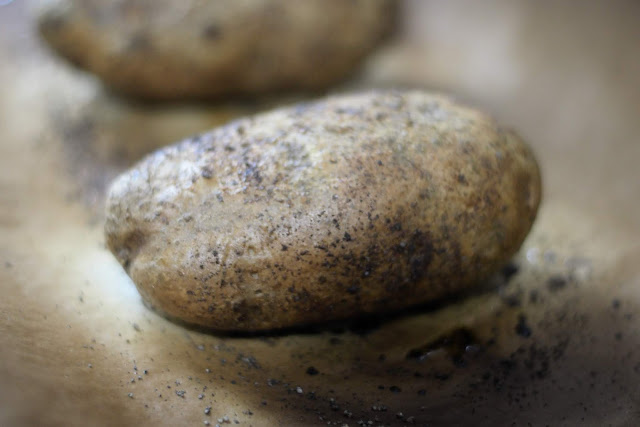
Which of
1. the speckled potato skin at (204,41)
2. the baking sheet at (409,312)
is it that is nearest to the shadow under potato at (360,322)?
the baking sheet at (409,312)

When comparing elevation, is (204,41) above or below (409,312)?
above

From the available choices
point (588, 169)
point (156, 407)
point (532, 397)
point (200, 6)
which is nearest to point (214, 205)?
point (156, 407)

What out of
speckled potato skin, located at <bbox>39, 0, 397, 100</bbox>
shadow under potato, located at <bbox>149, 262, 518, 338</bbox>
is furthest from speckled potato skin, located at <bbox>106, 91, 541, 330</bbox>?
speckled potato skin, located at <bbox>39, 0, 397, 100</bbox>

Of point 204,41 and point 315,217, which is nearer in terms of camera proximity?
point 315,217

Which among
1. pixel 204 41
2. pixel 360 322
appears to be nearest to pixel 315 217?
pixel 360 322

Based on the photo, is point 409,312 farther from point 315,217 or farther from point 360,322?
point 315,217

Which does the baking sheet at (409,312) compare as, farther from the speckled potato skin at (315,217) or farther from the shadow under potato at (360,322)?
the speckled potato skin at (315,217)

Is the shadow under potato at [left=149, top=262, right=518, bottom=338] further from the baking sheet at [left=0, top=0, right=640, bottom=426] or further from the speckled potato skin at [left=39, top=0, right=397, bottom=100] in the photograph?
the speckled potato skin at [left=39, top=0, right=397, bottom=100]
